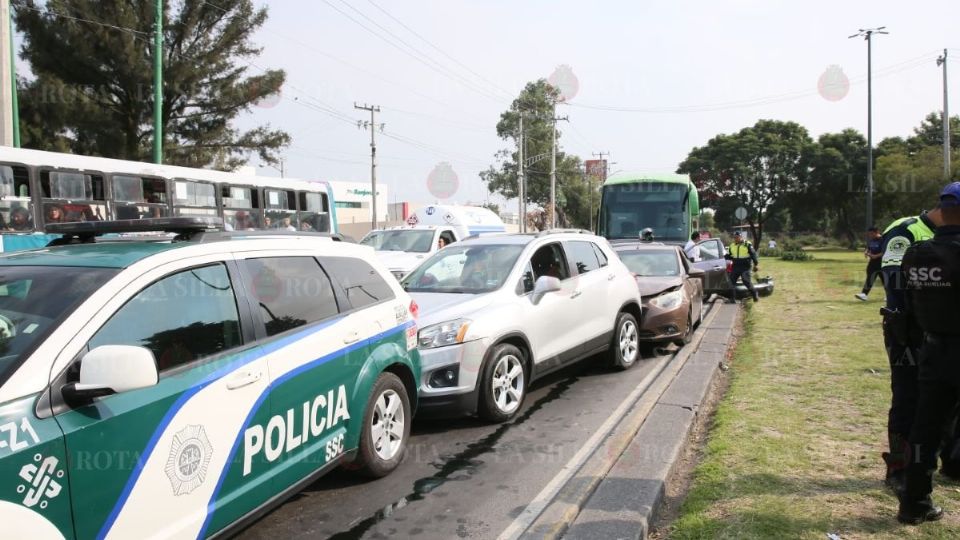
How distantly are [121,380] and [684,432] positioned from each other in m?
4.16

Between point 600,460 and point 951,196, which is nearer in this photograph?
point 951,196

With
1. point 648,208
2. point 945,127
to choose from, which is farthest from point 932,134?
point 648,208

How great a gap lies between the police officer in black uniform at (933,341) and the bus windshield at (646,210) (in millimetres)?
14348

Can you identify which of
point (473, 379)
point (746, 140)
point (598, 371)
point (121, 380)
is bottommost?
point (598, 371)

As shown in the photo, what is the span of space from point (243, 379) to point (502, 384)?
9.72 ft

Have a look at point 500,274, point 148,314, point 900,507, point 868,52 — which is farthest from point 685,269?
point 868,52

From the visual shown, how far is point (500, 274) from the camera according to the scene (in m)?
6.42

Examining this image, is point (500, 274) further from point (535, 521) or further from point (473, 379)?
point (535, 521)

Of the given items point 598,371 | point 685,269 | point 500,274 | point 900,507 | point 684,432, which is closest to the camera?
point 900,507

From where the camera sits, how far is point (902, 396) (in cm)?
388

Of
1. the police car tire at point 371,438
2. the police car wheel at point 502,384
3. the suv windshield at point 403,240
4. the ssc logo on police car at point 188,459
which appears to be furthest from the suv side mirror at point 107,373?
the suv windshield at point 403,240

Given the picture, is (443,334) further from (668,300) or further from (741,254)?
(741,254)

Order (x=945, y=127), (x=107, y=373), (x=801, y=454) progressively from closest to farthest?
(x=107, y=373) < (x=801, y=454) < (x=945, y=127)

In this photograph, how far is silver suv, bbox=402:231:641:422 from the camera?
17.7ft
